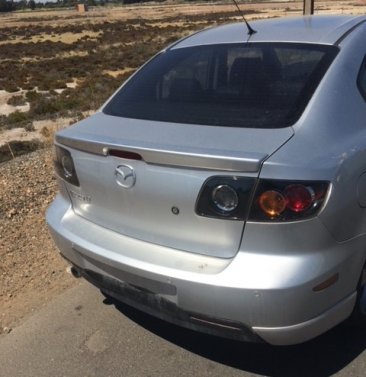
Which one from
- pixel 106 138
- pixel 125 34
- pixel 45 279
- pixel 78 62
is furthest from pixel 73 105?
pixel 125 34

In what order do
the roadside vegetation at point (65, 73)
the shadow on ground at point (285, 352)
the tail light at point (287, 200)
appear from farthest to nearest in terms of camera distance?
1. the roadside vegetation at point (65, 73)
2. the shadow on ground at point (285, 352)
3. the tail light at point (287, 200)

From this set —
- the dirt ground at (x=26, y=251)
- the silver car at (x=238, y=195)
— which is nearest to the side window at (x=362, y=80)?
the silver car at (x=238, y=195)

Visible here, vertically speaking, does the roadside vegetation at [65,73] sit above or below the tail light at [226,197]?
below

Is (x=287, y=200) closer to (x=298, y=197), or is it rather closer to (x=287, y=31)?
(x=298, y=197)

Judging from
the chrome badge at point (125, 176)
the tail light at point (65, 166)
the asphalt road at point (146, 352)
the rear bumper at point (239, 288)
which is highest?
the chrome badge at point (125, 176)

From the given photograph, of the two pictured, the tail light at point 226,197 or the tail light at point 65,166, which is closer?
the tail light at point 226,197

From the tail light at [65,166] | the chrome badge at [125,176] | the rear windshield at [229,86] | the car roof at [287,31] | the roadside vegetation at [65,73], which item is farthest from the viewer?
the roadside vegetation at [65,73]

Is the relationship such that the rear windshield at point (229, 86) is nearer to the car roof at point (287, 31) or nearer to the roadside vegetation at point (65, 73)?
the car roof at point (287, 31)

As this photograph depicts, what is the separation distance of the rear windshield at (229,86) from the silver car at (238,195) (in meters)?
0.01

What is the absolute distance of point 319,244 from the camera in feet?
7.45

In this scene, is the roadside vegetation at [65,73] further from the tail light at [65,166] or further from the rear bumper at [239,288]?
the rear bumper at [239,288]

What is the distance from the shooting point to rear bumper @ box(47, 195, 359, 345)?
2.23 metres

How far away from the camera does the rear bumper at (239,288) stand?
2.23 m

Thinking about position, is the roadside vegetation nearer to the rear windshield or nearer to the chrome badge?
the rear windshield
